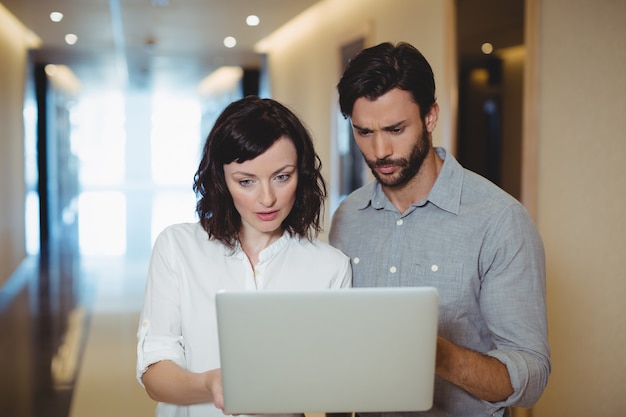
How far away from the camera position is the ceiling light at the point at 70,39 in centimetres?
990

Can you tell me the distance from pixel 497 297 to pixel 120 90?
1805 cm

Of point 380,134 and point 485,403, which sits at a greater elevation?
point 380,134

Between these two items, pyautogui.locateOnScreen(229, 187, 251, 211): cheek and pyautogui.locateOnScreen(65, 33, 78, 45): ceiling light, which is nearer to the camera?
pyautogui.locateOnScreen(229, 187, 251, 211): cheek

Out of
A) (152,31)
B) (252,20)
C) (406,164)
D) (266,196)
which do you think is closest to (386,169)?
(406,164)

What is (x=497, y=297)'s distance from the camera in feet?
5.69

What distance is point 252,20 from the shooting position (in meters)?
8.80

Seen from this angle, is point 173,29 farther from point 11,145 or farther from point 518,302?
point 518,302

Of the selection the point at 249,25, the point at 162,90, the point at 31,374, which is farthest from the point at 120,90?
the point at 31,374

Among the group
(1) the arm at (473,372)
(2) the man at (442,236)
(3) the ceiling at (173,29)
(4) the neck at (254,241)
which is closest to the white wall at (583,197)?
Answer: (3) the ceiling at (173,29)

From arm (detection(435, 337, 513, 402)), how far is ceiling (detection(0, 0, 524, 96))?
2.50 metres

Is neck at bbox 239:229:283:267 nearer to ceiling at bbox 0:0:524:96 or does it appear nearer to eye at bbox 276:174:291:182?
eye at bbox 276:174:291:182

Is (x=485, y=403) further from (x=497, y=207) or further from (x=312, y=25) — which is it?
(x=312, y=25)

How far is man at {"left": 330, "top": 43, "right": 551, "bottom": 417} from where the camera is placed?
67.7 inches

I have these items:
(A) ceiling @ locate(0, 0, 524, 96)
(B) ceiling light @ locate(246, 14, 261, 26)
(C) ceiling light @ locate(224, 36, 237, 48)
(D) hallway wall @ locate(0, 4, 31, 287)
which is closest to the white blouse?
(A) ceiling @ locate(0, 0, 524, 96)
